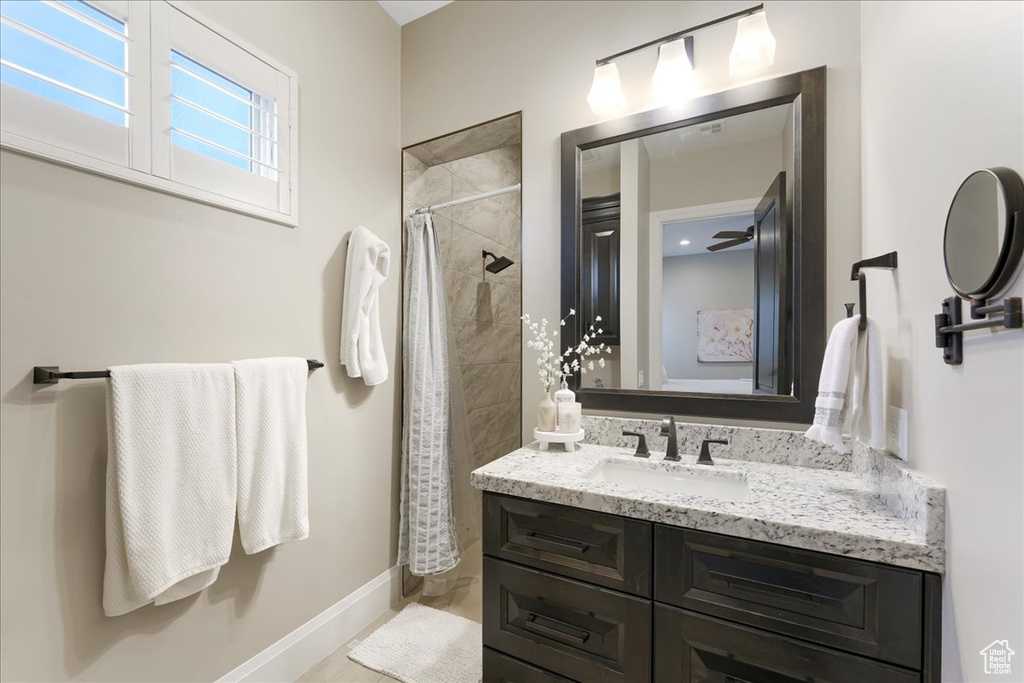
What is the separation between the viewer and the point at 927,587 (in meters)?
0.84

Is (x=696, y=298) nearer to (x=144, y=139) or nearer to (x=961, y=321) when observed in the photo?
(x=961, y=321)

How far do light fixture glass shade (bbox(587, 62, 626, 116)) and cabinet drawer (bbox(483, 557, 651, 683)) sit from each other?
165cm

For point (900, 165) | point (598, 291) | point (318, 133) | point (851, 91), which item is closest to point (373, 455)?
point (598, 291)

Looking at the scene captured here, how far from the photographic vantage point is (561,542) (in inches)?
46.7

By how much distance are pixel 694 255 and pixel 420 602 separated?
2089mm

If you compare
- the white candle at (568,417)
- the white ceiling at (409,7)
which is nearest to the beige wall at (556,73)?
the white ceiling at (409,7)

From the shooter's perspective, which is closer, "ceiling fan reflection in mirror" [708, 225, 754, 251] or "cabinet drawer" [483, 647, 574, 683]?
"cabinet drawer" [483, 647, 574, 683]

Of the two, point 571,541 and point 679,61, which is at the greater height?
point 679,61

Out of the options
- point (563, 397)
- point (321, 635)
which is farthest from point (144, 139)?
point (321, 635)

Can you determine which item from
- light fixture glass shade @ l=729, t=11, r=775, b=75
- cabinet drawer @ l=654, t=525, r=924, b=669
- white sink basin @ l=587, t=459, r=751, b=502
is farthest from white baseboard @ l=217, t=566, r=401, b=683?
light fixture glass shade @ l=729, t=11, r=775, b=75

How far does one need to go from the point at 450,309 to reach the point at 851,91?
186cm

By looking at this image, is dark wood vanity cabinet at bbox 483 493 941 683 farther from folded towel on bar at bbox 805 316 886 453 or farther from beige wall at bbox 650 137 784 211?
beige wall at bbox 650 137 784 211

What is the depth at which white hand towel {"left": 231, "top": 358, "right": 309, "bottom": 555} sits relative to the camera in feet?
4.55

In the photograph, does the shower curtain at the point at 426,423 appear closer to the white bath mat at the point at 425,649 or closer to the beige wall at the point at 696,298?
the white bath mat at the point at 425,649
